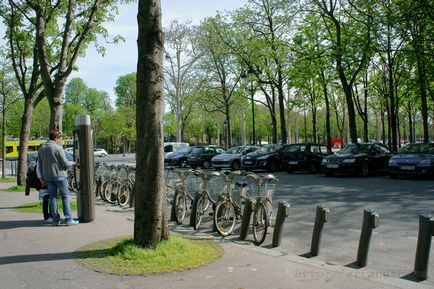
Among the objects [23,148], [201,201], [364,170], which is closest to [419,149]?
[364,170]

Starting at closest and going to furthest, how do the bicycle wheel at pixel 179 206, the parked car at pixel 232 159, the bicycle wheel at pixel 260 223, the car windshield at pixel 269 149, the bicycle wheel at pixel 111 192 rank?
the bicycle wheel at pixel 260 223
the bicycle wheel at pixel 179 206
the bicycle wheel at pixel 111 192
the car windshield at pixel 269 149
the parked car at pixel 232 159

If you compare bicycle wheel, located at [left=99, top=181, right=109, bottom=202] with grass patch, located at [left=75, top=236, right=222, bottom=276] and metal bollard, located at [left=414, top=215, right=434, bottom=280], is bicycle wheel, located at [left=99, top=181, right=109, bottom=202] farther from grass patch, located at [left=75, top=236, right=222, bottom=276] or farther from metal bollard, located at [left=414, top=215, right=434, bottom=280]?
metal bollard, located at [left=414, top=215, right=434, bottom=280]

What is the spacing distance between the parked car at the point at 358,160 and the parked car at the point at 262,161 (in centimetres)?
436

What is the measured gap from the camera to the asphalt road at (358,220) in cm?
631

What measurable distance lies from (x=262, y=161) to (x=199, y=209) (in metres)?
15.3

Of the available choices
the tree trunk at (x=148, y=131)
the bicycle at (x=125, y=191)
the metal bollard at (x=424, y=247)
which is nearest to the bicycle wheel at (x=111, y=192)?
the bicycle at (x=125, y=191)

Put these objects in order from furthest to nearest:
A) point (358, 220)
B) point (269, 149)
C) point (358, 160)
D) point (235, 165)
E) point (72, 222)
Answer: point (235, 165)
point (269, 149)
point (358, 160)
point (358, 220)
point (72, 222)

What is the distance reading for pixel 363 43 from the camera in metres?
21.9

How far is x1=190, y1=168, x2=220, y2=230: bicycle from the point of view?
8.31 metres

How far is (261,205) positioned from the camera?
289 inches

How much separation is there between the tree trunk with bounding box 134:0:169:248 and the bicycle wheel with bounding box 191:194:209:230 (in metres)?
2.47

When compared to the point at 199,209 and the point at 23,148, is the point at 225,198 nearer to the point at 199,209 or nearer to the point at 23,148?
the point at 199,209

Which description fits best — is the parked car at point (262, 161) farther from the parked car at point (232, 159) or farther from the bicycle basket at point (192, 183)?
the bicycle basket at point (192, 183)

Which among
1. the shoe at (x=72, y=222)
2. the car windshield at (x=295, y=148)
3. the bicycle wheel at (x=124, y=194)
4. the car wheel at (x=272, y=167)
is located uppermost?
the car windshield at (x=295, y=148)
